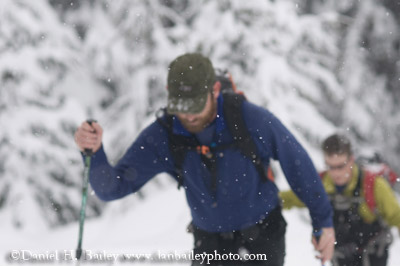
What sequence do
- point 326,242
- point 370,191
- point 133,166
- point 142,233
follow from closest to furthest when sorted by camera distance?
point 326,242, point 133,166, point 370,191, point 142,233

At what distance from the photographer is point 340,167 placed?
4699 millimetres

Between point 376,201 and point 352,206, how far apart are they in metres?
0.24

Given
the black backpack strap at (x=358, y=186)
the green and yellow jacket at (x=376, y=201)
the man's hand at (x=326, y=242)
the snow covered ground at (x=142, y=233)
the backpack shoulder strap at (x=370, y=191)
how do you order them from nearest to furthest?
the man's hand at (x=326, y=242) → the green and yellow jacket at (x=376, y=201) → the backpack shoulder strap at (x=370, y=191) → the black backpack strap at (x=358, y=186) → the snow covered ground at (x=142, y=233)

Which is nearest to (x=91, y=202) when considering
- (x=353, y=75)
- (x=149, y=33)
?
(x=149, y=33)

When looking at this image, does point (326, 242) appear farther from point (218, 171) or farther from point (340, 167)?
point (340, 167)

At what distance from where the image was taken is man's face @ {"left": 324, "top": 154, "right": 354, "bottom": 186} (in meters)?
4.68

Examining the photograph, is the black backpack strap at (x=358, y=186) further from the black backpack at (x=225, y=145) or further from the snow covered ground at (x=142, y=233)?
the snow covered ground at (x=142, y=233)

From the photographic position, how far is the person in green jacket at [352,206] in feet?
15.2

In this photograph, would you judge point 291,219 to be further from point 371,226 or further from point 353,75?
point 371,226

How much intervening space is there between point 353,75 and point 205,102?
44.2ft

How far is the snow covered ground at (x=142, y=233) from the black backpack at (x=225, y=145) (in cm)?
607

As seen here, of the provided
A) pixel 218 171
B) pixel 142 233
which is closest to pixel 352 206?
pixel 218 171

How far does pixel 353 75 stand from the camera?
15484mm

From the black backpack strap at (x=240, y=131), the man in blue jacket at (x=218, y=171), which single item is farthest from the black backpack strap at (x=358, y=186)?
the black backpack strap at (x=240, y=131)
